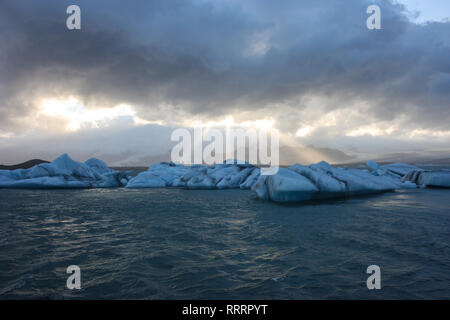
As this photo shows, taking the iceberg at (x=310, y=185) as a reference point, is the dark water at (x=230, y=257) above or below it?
below

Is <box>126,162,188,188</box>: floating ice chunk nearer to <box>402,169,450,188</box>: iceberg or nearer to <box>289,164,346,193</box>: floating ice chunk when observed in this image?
<box>289,164,346,193</box>: floating ice chunk

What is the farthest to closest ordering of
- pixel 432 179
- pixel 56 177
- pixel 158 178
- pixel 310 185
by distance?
pixel 158 178
pixel 56 177
pixel 432 179
pixel 310 185

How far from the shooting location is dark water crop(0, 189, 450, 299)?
413 centimetres

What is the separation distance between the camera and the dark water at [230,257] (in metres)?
4.13

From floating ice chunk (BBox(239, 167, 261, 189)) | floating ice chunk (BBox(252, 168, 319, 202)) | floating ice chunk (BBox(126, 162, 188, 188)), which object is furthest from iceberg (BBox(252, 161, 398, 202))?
floating ice chunk (BBox(126, 162, 188, 188))

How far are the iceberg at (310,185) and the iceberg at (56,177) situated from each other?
26739 mm

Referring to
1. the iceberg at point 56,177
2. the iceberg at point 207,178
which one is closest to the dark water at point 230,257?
the iceberg at point 207,178

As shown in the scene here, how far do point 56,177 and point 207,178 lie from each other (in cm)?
1974

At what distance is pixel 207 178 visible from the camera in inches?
1173

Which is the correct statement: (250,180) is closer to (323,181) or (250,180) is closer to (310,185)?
(323,181)

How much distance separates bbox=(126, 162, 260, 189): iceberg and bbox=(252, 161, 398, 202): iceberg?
1147 cm

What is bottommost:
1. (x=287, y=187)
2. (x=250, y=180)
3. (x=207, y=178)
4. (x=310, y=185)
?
(x=250, y=180)

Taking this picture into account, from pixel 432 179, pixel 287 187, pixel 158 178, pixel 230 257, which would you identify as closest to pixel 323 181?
pixel 287 187

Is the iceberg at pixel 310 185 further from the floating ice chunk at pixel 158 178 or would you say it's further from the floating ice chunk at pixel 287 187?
the floating ice chunk at pixel 158 178
